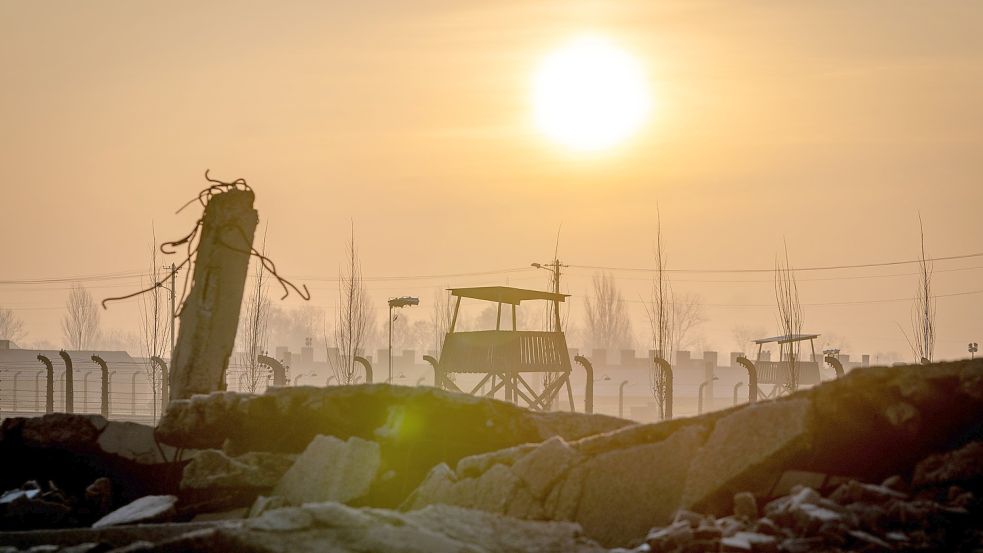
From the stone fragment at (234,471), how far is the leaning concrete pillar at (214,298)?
4.47ft

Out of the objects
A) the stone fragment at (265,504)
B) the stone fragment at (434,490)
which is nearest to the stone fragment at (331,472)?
the stone fragment at (265,504)

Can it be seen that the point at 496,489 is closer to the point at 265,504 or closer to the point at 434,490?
the point at 434,490

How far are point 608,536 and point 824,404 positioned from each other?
1813mm

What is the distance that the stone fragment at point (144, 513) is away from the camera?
31.0 feet

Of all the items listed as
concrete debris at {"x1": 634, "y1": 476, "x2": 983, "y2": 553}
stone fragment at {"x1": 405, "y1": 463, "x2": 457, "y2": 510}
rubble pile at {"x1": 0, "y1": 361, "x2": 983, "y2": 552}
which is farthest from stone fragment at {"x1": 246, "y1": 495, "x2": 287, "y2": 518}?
concrete debris at {"x1": 634, "y1": 476, "x2": 983, "y2": 553}

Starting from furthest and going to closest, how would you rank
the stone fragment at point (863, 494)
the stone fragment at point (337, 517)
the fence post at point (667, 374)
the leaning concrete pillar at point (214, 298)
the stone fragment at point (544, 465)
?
the fence post at point (667, 374)
the leaning concrete pillar at point (214, 298)
the stone fragment at point (544, 465)
the stone fragment at point (863, 494)
the stone fragment at point (337, 517)

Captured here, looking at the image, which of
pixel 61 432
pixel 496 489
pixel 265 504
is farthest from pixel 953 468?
pixel 61 432

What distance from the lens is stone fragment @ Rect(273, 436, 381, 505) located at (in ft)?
32.1

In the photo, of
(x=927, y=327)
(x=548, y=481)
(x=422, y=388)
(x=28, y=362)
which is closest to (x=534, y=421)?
(x=422, y=388)

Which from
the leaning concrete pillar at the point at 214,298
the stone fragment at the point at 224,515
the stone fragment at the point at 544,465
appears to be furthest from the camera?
the leaning concrete pillar at the point at 214,298

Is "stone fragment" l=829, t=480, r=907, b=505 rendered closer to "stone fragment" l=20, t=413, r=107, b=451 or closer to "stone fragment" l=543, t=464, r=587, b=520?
"stone fragment" l=543, t=464, r=587, b=520

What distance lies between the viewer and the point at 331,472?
9.91 meters

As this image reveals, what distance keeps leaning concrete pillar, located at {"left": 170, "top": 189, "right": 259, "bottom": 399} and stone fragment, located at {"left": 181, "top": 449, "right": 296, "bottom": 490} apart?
1.36 metres

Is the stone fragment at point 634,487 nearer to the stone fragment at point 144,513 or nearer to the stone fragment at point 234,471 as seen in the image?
the stone fragment at point 234,471
